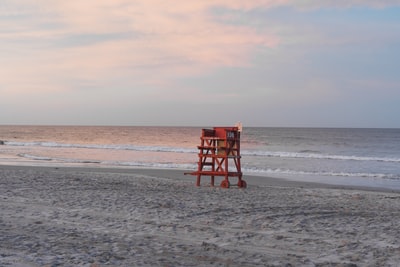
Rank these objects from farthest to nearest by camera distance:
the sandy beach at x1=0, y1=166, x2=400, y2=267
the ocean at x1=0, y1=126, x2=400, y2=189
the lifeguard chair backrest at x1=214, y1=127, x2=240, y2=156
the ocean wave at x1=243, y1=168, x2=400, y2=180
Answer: the ocean at x1=0, y1=126, x2=400, y2=189, the ocean wave at x1=243, y1=168, x2=400, y2=180, the lifeguard chair backrest at x1=214, y1=127, x2=240, y2=156, the sandy beach at x1=0, y1=166, x2=400, y2=267

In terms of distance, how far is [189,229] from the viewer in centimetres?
794

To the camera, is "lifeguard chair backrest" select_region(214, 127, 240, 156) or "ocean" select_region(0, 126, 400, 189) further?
"ocean" select_region(0, 126, 400, 189)

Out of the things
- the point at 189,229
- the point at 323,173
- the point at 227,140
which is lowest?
the point at 323,173

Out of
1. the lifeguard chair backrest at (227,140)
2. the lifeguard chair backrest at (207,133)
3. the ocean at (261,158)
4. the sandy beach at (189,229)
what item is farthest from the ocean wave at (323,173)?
the sandy beach at (189,229)

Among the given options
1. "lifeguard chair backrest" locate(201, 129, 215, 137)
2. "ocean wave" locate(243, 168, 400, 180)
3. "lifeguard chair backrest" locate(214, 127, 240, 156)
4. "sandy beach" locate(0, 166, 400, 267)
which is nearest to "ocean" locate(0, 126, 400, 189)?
"ocean wave" locate(243, 168, 400, 180)

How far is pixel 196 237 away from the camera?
24.1 ft

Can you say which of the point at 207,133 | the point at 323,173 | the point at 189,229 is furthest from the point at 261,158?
the point at 189,229

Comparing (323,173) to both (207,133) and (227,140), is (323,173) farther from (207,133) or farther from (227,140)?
(207,133)

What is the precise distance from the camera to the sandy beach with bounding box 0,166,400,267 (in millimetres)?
6121

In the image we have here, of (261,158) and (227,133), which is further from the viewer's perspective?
(261,158)

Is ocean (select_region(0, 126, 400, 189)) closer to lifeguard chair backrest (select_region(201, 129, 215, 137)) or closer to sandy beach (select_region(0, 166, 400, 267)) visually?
lifeguard chair backrest (select_region(201, 129, 215, 137))

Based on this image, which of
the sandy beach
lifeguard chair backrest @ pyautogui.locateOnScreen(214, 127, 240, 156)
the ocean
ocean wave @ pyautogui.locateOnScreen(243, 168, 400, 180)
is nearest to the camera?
the sandy beach

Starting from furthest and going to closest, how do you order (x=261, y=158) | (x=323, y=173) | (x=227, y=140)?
(x=261, y=158)
(x=323, y=173)
(x=227, y=140)

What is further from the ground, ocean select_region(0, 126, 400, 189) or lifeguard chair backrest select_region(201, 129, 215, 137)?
lifeguard chair backrest select_region(201, 129, 215, 137)
